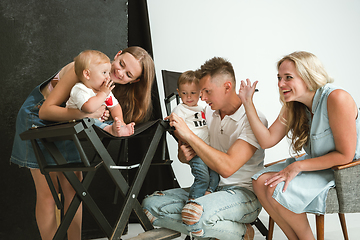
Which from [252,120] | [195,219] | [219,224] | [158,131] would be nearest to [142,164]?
[158,131]

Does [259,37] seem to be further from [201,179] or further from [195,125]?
[201,179]

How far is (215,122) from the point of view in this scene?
2.13 m

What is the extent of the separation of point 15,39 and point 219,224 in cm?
217

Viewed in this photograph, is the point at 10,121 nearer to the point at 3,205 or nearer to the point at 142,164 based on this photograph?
the point at 3,205

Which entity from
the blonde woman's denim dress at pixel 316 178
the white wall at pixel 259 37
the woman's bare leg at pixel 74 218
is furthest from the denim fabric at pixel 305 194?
the white wall at pixel 259 37

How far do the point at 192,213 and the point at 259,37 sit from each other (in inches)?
139

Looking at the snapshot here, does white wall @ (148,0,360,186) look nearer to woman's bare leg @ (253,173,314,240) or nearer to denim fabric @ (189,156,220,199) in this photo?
denim fabric @ (189,156,220,199)

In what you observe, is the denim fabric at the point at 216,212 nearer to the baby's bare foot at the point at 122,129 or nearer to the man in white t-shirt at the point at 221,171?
the man in white t-shirt at the point at 221,171

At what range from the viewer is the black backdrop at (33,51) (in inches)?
97.2

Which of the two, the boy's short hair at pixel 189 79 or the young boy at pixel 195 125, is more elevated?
the boy's short hair at pixel 189 79

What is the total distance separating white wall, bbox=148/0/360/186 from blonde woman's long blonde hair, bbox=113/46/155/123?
164cm

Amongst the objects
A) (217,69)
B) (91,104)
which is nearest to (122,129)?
(91,104)

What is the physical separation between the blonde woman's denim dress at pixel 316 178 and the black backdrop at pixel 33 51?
4.27ft

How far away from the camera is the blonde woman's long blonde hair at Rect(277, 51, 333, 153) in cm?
168
